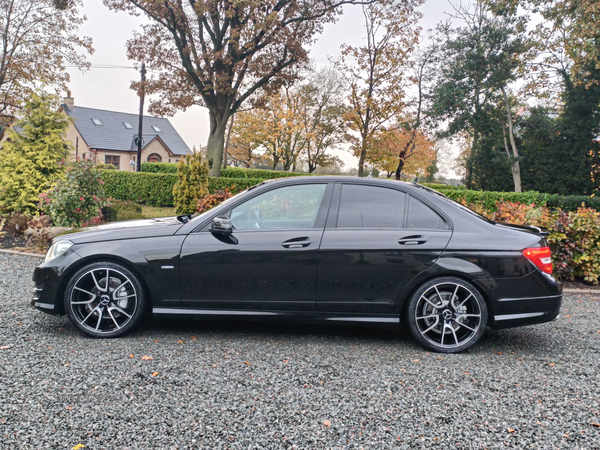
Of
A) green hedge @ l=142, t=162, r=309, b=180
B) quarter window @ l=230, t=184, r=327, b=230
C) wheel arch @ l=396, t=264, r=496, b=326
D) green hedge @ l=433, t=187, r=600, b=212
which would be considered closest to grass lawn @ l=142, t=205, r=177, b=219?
green hedge @ l=142, t=162, r=309, b=180

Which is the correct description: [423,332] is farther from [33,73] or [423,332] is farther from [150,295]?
[33,73]

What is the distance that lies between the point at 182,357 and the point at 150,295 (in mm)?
695

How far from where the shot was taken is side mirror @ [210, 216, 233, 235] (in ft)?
12.7

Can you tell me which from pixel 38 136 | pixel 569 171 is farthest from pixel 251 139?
pixel 38 136

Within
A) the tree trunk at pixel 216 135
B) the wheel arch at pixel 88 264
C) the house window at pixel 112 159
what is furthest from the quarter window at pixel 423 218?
the house window at pixel 112 159

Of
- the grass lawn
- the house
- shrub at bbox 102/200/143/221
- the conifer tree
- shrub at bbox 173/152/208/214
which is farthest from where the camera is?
the house

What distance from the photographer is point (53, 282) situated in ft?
13.1

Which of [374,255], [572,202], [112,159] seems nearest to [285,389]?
[374,255]

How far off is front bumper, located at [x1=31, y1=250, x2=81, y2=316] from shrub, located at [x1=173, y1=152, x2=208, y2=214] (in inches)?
318

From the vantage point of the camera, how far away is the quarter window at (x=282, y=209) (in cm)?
409

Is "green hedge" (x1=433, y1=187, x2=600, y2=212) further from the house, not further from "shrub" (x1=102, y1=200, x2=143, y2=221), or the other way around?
the house

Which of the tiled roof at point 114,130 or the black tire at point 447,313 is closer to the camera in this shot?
the black tire at point 447,313

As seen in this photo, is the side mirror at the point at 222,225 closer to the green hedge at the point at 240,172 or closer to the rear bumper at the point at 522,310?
the rear bumper at the point at 522,310

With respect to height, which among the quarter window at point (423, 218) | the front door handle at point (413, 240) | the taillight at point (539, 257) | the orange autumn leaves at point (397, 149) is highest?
the orange autumn leaves at point (397, 149)
